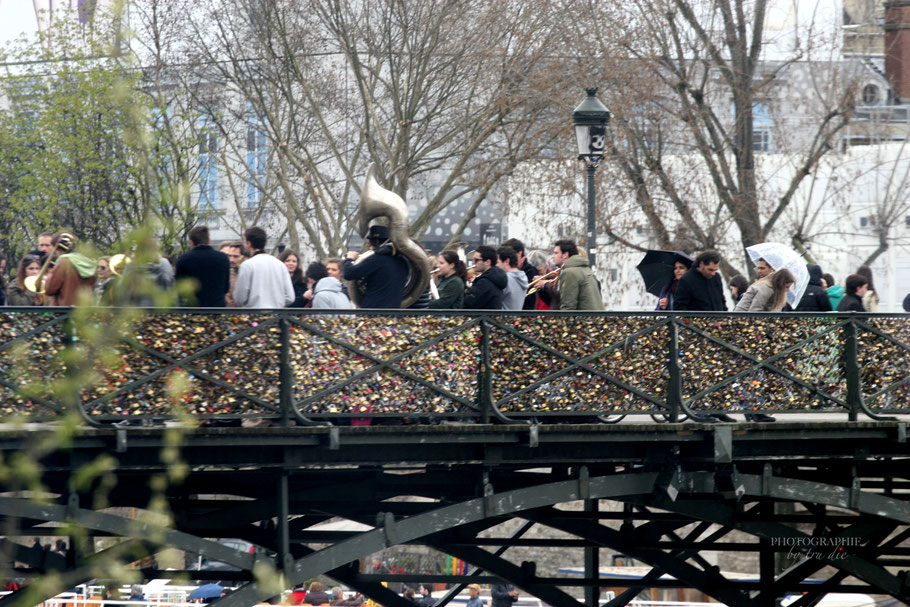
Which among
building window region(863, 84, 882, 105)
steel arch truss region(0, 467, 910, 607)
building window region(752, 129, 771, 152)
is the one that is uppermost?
building window region(863, 84, 882, 105)

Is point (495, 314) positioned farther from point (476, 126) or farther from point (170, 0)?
point (170, 0)

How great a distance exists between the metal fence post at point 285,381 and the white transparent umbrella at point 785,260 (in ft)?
15.0

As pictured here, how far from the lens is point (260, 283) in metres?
11.6

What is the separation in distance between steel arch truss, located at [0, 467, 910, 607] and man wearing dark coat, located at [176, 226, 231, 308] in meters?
1.87

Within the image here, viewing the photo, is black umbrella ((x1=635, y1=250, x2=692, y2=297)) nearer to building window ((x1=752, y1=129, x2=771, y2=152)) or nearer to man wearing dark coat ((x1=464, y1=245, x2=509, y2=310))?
man wearing dark coat ((x1=464, y1=245, x2=509, y2=310))

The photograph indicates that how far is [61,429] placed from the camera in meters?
4.25

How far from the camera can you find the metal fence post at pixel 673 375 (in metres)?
12.1

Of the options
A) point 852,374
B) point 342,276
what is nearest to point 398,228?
point 342,276

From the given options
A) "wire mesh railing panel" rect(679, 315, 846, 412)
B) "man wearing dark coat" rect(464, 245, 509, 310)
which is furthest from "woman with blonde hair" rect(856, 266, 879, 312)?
"man wearing dark coat" rect(464, 245, 509, 310)

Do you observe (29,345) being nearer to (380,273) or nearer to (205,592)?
(380,273)

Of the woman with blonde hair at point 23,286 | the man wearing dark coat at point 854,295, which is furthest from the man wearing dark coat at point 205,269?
the man wearing dark coat at point 854,295

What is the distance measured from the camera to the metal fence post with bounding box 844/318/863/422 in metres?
12.6

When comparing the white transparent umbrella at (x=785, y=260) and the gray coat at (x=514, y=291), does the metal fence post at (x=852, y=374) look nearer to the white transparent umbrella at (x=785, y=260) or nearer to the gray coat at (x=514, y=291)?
the white transparent umbrella at (x=785, y=260)

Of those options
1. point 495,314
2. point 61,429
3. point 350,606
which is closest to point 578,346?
point 495,314
